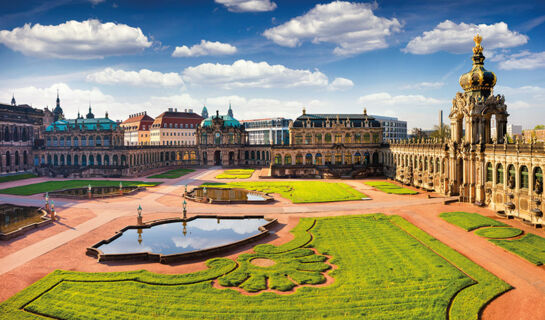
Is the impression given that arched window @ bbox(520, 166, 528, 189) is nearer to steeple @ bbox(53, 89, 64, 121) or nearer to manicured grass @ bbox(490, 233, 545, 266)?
manicured grass @ bbox(490, 233, 545, 266)

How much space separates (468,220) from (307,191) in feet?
108

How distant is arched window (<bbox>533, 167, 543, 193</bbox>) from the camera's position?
46.0 meters

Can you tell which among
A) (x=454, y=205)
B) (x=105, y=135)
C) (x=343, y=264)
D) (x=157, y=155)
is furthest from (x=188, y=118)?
(x=343, y=264)

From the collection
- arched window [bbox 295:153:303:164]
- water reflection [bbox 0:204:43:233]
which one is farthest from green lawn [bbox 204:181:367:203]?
water reflection [bbox 0:204:43:233]

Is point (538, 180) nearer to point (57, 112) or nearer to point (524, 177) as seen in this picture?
point (524, 177)

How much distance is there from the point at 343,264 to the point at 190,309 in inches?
582

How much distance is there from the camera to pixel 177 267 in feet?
111

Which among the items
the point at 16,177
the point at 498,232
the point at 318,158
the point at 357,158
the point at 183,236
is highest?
the point at 318,158

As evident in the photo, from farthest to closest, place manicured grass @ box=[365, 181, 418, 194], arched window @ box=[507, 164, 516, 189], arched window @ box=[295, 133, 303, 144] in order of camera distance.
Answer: arched window @ box=[295, 133, 303, 144] < manicured grass @ box=[365, 181, 418, 194] < arched window @ box=[507, 164, 516, 189]

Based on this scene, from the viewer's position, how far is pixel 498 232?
42969 mm

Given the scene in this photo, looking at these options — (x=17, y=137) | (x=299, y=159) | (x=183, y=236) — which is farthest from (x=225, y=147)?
(x=183, y=236)

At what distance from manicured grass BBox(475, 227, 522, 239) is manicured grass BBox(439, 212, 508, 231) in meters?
1.51

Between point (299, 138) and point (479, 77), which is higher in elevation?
point (479, 77)

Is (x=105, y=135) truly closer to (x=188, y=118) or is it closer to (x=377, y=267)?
(x=188, y=118)
